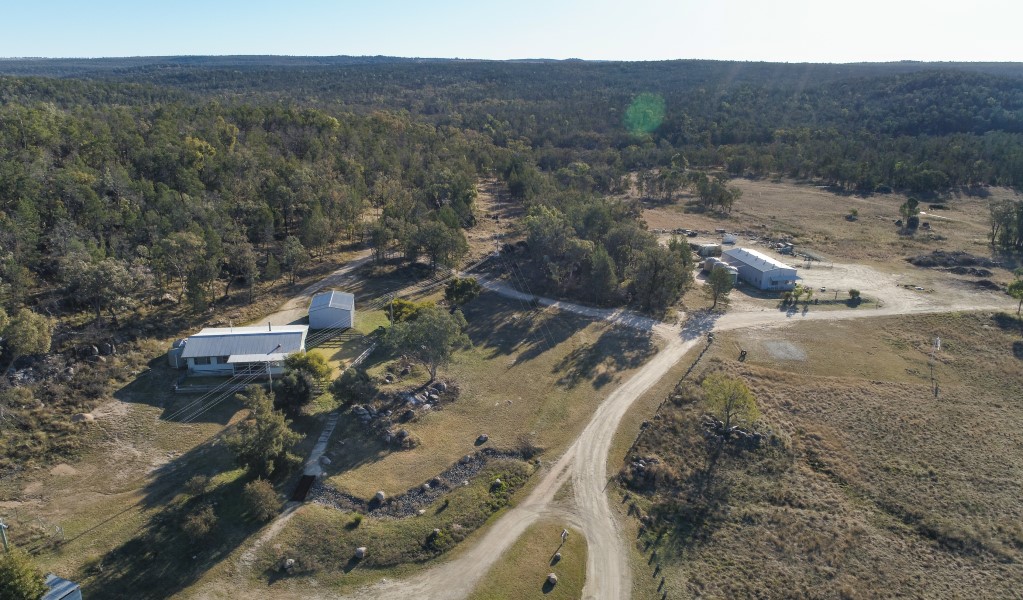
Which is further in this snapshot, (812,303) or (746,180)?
(746,180)

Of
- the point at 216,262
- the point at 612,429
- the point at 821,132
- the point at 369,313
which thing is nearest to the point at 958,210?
the point at 821,132

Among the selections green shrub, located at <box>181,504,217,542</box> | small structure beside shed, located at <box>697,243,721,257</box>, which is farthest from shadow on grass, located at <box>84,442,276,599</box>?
small structure beside shed, located at <box>697,243,721,257</box>

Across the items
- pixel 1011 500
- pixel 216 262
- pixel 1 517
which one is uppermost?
pixel 216 262

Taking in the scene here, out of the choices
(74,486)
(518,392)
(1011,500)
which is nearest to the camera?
(74,486)

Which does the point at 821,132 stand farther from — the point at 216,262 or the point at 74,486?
the point at 74,486

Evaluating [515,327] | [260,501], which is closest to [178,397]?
[260,501]

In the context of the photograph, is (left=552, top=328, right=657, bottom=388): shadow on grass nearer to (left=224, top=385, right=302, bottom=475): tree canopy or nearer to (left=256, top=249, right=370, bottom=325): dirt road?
(left=224, top=385, right=302, bottom=475): tree canopy

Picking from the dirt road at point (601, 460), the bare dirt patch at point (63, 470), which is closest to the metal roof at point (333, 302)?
the dirt road at point (601, 460)
